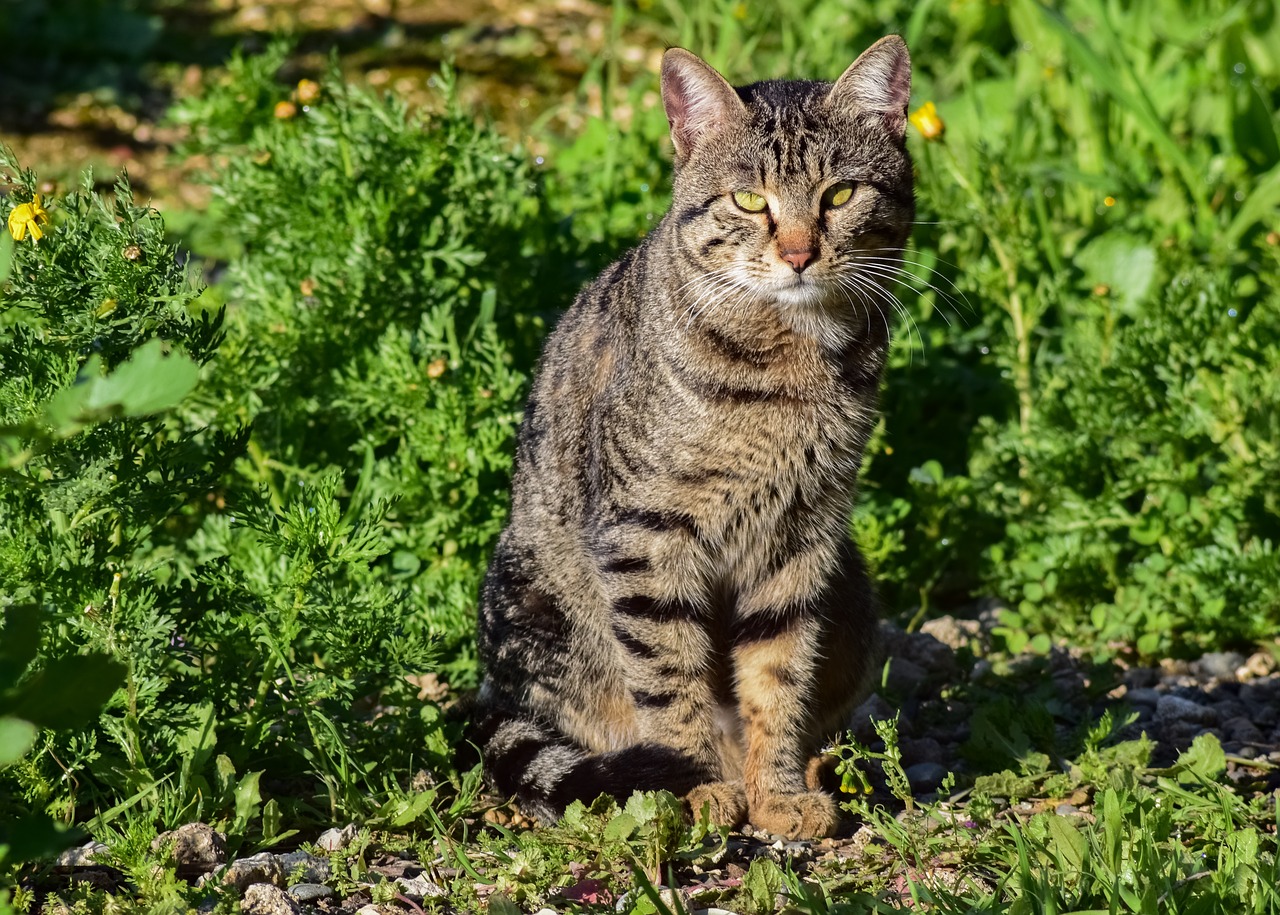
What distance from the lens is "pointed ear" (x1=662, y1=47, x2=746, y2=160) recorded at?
320 cm

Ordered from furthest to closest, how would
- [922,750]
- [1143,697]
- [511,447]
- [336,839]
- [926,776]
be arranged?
[511,447] < [1143,697] < [922,750] < [926,776] < [336,839]

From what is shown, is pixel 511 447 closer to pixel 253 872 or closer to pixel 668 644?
pixel 668 644

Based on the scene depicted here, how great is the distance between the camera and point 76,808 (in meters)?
2.85

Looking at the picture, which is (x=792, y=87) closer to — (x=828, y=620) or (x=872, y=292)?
(x=872, y=292)

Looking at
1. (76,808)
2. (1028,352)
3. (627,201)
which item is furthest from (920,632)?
(76,808)

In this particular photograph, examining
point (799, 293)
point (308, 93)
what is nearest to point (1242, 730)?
point (799, 293)

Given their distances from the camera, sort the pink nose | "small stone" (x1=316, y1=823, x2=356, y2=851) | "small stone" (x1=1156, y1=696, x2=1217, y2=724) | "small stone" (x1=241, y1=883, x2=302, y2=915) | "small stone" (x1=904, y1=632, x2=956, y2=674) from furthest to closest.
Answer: "small stone" (x1=904, y1=632, x2=956, y2=674) → "small stone" (x1=1156, y1=696, x2=1217, y2=724) → the pink nose → "small stone" (x1=316, y1=823, x2=356, y2=851) → "small stone" (x1=241, y1=883, x2=302, y2=915)

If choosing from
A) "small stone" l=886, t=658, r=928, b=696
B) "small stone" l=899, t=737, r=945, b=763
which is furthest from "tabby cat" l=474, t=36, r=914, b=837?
"small stone" l=886, t=658, r=928, b=696

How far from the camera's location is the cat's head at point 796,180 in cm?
308

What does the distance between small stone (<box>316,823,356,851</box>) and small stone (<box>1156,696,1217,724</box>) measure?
2.16 m

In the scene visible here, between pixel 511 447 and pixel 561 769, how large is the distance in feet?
3.59

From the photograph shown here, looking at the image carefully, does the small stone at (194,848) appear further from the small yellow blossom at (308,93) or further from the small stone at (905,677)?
the small yellow blossom at (308,93)

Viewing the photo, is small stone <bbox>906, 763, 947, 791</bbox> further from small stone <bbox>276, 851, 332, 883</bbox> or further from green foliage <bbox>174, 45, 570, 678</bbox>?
small stone <bbox>276, 851, 332, 883</bbox>

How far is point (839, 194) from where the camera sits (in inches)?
123
